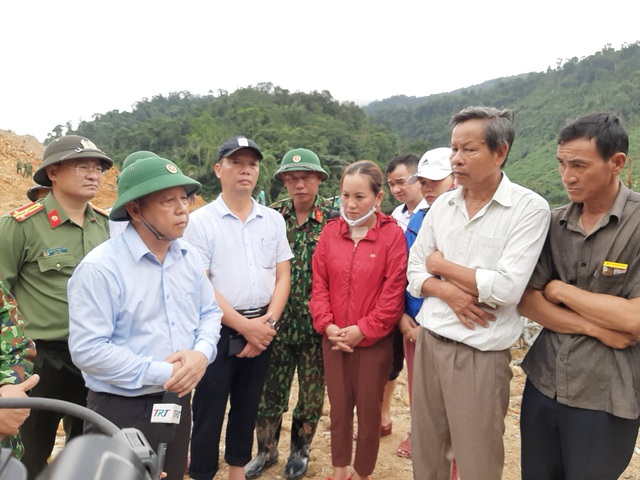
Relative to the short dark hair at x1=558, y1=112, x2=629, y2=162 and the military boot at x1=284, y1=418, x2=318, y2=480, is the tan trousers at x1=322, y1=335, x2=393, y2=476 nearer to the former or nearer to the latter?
the military boot at x1=284, y1=418, x2=318, y2=480

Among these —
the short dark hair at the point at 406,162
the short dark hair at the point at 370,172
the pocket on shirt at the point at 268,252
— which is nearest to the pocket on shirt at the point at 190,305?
the pocket on shirt at the point at 268,252

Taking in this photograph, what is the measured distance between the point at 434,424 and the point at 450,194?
1.07 metres

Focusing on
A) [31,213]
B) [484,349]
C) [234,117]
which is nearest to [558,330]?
[484,349]

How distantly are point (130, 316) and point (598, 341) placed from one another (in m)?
1.79

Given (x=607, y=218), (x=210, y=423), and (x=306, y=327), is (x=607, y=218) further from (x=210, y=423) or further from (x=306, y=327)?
(x=210, y=423)

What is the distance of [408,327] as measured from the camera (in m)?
2.75

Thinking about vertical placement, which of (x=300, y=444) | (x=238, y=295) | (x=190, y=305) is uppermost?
(x=190, y=305)

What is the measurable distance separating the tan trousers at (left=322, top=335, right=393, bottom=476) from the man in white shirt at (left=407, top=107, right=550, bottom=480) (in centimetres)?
51

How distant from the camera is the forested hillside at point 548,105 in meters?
43.8

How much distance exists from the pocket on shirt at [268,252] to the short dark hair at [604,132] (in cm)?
164

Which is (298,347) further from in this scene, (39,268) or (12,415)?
(12,415)

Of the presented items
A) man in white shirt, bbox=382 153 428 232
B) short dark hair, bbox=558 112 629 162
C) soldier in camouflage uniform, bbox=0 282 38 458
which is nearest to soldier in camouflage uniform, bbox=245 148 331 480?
man in white shirt, bbox=382 153 428 232

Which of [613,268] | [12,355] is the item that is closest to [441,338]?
[613,268]

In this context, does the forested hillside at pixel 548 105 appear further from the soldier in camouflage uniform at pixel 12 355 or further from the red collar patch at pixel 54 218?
the soldier in camouflage uniform at pixel 12 355
